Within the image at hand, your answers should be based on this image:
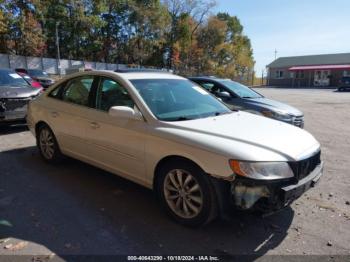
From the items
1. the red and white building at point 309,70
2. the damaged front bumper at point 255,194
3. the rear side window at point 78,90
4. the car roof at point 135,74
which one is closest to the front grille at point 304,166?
the damaged front bumper at point 255,194

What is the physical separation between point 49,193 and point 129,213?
1.26 m

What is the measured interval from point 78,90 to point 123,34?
4903 centimetres

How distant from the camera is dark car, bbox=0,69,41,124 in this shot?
7.99m

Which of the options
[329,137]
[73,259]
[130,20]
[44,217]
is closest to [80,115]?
[44,217]

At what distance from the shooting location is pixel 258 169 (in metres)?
3.09

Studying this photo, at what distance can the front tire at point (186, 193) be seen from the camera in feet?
10.8

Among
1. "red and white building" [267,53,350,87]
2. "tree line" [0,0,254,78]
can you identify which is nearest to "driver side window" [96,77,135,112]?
"tree line" [0,0,254,78]

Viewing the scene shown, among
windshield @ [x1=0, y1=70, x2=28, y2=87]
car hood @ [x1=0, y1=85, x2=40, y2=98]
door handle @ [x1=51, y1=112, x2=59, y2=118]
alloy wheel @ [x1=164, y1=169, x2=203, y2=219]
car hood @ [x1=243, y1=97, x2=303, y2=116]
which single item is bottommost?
alloy wheel @ [x1=164, y1=169, x2=203, y2=219]

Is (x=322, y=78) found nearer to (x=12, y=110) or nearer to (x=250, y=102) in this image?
(x=250, y=102)

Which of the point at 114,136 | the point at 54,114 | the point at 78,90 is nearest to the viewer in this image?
the point at 114,136

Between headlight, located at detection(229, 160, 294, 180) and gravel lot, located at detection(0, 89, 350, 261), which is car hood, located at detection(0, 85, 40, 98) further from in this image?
headlight, located at detection(229, 160, 294, 180)

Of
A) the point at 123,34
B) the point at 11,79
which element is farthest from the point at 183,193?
the point at 123,34

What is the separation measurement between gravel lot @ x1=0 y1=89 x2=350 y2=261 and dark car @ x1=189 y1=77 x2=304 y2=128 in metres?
2.66

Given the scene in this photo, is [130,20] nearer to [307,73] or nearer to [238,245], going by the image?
[307,73]
